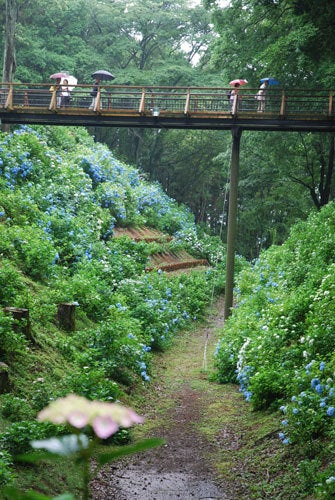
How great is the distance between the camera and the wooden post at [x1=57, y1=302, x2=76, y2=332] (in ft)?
33.5

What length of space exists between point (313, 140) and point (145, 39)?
75.0 ft

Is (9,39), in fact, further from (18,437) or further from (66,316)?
(18,437)

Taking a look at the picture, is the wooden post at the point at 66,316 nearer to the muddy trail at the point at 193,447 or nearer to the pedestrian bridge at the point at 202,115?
the muddy trail at the point at 193,447

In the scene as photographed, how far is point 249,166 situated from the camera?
80.1 ft

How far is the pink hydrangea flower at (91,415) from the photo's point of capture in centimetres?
76

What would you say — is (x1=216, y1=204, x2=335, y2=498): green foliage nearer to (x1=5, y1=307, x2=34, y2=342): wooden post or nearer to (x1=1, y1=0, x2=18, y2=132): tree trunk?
(x1=5, y1=307, x2=34, y2=342): wooden post

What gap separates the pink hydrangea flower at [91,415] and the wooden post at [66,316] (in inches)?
376

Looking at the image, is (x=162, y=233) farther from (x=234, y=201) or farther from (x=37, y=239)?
(x=37, y=239)

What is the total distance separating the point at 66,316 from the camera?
10266mm

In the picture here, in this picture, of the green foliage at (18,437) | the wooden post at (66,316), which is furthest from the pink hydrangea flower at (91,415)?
the wooden post at (66,316)

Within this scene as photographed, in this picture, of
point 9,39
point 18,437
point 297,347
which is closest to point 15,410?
point 18,437

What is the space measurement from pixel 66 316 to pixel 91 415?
968 centimetres

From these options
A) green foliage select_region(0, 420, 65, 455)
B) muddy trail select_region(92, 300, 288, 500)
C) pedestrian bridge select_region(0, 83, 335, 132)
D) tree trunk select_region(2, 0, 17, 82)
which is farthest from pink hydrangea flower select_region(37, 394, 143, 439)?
tree trunk select_region(2, 0, 17, 82)

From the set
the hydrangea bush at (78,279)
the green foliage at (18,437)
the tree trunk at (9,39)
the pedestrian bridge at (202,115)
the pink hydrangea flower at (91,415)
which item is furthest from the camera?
the tree trunk at (9,39)
